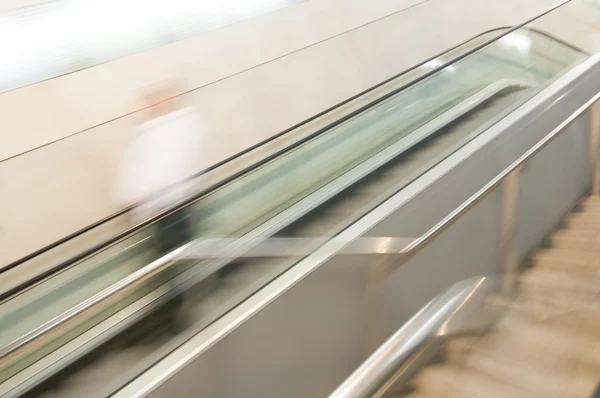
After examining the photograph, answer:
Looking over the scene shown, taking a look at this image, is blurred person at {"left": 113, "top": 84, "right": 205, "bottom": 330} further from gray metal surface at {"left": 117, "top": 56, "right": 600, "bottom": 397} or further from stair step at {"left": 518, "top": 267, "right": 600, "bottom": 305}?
stair step at {"left": 518, "top": 267, "right": 600, "bottom": 305}

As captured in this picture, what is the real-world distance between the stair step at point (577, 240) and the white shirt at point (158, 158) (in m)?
2.20

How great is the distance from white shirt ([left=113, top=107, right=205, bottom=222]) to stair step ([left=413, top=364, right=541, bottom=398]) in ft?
5.90

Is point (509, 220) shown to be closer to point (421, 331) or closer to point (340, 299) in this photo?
point (340, 299)

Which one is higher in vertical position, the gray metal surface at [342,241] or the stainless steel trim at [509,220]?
the gray metal surface at [342,241]

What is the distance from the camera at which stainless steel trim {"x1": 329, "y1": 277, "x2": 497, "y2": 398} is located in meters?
1.24

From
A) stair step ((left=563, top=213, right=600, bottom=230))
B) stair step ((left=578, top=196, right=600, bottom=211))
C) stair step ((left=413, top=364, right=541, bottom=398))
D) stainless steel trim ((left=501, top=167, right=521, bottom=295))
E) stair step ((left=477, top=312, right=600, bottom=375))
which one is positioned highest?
stainless steel trim ((left=501, top=167, right=521, bottom=295))

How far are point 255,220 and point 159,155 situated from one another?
1.16 m

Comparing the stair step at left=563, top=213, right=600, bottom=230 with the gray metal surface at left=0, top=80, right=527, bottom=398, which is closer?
the gray metal surface at left=0, top=80, right=527, bottom=398

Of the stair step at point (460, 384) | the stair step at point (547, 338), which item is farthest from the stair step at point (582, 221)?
the stair step at point (460, 384)

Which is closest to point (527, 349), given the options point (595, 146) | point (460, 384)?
point (460, 384)

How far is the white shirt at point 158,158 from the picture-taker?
3.25 metres

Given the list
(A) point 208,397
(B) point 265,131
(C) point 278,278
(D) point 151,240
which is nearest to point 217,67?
(B) point 265,131

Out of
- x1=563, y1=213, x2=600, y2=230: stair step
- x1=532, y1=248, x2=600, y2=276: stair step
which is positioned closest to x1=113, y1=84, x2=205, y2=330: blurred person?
x1=532, y1=248, x2=600, y2=276: stair step

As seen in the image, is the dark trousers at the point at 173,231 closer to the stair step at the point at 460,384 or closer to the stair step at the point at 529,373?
the stair step at the point at 460,384
